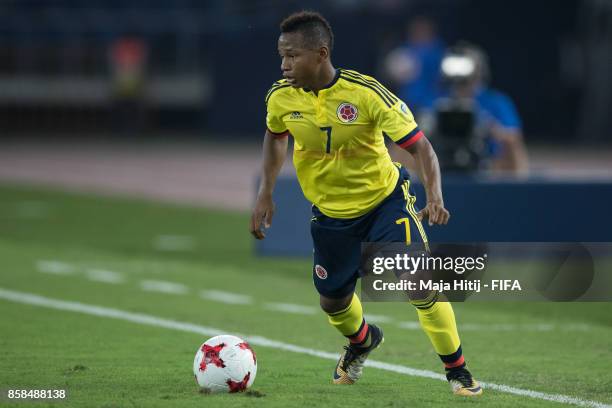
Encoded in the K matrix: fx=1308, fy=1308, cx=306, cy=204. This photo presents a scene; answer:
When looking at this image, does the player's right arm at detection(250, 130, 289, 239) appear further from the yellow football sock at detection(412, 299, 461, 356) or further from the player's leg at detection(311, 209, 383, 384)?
the yellow football sock at detection(412, 299, 461, 356)

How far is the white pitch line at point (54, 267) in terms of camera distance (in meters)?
13.3

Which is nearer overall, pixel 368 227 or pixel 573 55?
pixel 368 227

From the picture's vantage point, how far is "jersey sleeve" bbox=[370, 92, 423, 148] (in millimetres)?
7184

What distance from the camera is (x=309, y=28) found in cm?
731

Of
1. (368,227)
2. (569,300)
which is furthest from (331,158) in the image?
(569,300)

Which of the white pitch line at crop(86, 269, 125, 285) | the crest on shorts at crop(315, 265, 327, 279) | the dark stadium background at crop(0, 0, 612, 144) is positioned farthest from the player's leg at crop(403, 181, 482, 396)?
the dark stadium background at crop(0, 0, 612, 144)

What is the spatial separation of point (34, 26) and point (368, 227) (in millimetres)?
33331

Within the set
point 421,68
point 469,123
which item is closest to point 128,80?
point 421,68

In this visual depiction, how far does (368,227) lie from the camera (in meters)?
7.45

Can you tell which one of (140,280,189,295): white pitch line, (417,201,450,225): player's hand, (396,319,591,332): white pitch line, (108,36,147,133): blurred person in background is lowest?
(108,36,147,133): blurred person in background

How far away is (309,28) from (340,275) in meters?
1.42

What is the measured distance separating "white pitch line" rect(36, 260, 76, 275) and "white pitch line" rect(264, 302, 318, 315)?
2.85 metres

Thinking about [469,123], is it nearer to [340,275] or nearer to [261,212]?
[261,212]

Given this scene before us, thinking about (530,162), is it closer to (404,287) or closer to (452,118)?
(452,118)
